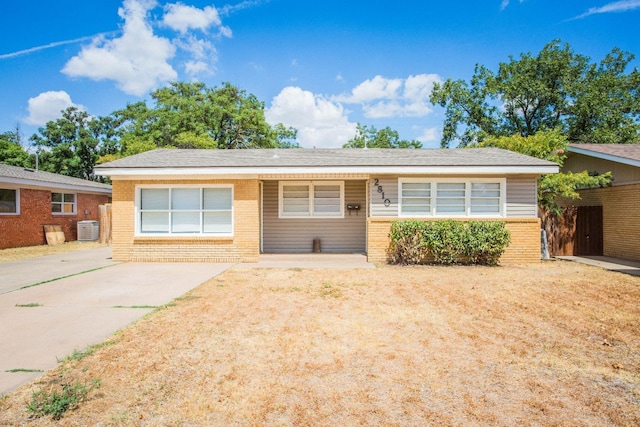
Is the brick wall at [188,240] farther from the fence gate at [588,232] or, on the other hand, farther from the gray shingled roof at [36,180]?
the fence gate at [588,232]

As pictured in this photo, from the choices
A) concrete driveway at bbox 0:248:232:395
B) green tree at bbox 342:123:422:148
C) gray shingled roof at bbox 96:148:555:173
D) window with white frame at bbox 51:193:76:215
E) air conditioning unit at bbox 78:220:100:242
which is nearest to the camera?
concrete driveway at bbox 0:248:232:395

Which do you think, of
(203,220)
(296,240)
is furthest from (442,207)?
(203,220)

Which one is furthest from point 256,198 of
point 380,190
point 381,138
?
point 381,138

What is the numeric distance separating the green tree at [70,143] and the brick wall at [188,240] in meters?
28.6

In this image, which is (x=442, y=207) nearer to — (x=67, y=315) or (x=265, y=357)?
(x=265, y=357)

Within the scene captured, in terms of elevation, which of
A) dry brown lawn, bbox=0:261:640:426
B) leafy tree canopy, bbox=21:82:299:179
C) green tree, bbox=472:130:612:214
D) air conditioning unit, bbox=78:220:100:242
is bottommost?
dry brown lawn, bbox=0:261:640:426

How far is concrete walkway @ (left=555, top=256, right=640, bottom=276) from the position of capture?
1021 cm

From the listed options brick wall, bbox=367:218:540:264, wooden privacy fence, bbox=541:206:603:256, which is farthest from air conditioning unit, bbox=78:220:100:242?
wooden privacy fence, bbox=541:206:603:256

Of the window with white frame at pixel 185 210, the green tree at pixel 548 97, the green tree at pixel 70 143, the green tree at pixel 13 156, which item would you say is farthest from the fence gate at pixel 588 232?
the green tree at pixel 13 156

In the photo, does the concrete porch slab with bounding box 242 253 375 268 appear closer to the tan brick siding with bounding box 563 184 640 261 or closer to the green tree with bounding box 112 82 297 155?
the tan brick siding with bounding box 563 184 640 261

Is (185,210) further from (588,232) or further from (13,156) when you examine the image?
(13,156)

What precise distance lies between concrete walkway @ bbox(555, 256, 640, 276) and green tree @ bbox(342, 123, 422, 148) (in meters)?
33.8

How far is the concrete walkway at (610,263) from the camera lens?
33.5ft

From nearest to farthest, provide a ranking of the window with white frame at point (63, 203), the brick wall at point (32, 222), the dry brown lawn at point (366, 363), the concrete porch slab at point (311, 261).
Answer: the dry brown lawn at point (366, 363) < the concrete porch slab at point (311, 261) < the brick wall at point (32, 222) < the window with white frame at point (63, 203)
